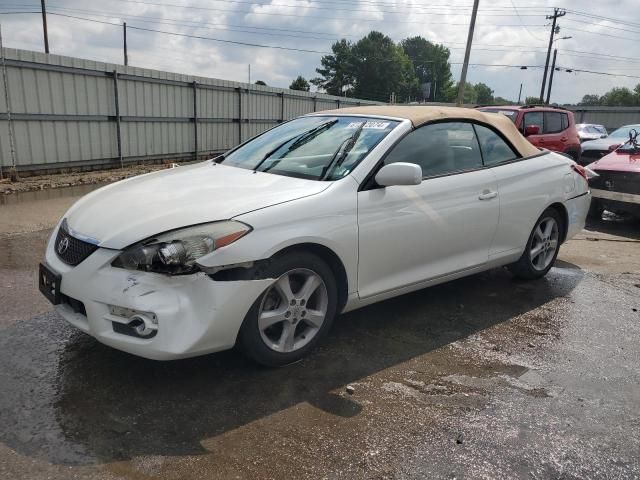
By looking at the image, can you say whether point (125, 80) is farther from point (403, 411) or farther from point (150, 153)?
point (403, 411)

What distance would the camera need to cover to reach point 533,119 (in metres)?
11.6

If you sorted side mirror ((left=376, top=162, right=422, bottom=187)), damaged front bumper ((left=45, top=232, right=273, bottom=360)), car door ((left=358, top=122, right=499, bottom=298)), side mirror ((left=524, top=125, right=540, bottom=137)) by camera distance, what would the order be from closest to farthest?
damaged front bumper ((left=45, top=232, right=273, bottom=360)), side mirror ((left=376, top=162, right=422, bottom=187)), car door ((left=358, top=122, right=499, bottom=298)), side mirror ((left=524, top=125, right=540, bottom=137))

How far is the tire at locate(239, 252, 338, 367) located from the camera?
3.11m

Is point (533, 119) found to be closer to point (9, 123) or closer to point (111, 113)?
point (111, 113)

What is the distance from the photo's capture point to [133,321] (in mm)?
2834

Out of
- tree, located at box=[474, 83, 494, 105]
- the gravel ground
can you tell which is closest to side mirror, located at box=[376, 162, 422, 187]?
the gravel ground

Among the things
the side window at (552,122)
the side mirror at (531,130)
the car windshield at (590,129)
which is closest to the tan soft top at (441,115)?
the side mirror at (531,130)

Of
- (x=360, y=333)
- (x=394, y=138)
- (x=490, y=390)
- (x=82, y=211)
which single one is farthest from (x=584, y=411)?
(x=82, y=211)

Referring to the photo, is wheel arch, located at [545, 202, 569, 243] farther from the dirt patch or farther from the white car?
the dirt patch

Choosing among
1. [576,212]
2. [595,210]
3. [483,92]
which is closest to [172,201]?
[576,212]

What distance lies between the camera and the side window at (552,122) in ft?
39.0

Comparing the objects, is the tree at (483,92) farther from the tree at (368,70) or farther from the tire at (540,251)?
the tire at (540,251)

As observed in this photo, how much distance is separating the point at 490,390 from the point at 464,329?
36.6 inches

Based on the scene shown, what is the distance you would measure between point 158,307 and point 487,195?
9.06ft
